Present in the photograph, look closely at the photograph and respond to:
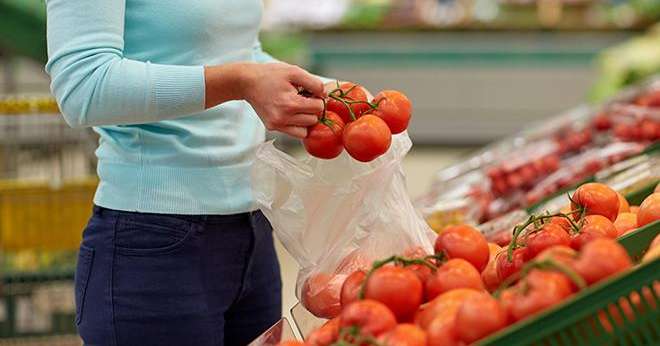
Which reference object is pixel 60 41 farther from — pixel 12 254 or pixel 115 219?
pixel 12 254

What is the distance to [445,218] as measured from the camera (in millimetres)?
3045

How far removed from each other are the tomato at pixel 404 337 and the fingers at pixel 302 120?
42 centimetres

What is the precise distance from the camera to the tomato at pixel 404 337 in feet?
4.67

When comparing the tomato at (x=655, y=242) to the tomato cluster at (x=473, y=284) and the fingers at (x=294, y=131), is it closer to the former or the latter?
the tomato cluster at (x=473, y=284)

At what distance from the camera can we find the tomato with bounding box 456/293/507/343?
139cm

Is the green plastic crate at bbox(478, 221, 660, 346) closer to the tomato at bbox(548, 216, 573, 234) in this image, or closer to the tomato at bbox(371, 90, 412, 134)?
the tomato at bbox(548, 216, 573, 234)

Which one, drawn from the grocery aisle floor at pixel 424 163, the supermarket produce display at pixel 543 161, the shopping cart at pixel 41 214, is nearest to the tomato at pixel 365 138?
the supermarket produce display at pixel 543 161

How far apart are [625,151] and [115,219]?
1.89 metres

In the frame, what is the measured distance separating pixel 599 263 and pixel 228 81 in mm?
674

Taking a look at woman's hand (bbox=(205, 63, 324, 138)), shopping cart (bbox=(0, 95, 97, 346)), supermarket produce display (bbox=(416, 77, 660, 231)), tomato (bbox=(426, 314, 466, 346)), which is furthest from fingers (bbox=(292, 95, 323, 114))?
shopping cart (bbox=(0, 95, 97, 346))

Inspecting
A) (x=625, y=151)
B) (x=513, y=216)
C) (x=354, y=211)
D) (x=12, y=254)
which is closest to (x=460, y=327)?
(x=354, y=211)

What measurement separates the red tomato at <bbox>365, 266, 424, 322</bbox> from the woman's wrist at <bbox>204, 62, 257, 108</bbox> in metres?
0.39

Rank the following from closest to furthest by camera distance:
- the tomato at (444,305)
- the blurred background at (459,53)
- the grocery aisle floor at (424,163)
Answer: the tomato at (444,305) → the grocery aisle floor at (424,163) → the blurred background at (459,53)

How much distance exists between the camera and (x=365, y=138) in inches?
69.1
